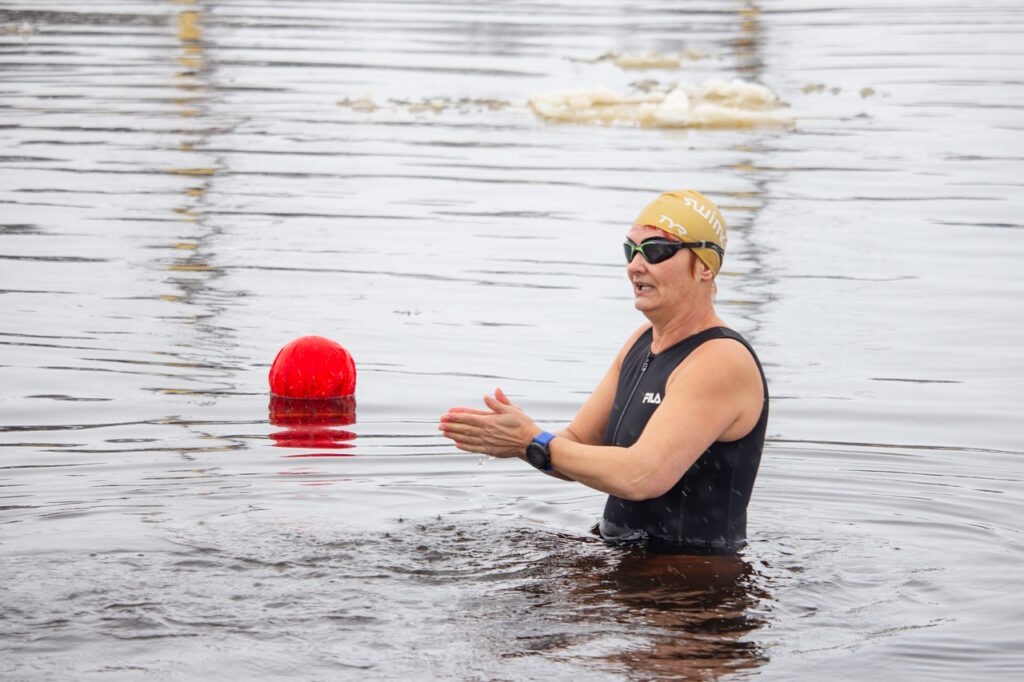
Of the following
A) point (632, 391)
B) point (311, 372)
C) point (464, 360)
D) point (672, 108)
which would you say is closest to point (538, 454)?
point (632, 391)

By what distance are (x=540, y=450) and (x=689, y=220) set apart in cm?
103

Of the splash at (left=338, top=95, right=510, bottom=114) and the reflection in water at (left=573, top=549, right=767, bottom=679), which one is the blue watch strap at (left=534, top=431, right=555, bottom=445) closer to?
the reflection in water at (left=573, top=549, right=767, bottom=679)

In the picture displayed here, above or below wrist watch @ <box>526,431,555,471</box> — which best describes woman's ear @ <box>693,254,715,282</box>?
above

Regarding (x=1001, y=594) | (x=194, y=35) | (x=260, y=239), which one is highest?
(x=194, y=35)

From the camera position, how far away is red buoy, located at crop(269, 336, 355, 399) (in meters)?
8.90

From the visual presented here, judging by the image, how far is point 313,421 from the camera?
8.60m

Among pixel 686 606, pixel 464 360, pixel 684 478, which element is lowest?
pixel 686 606

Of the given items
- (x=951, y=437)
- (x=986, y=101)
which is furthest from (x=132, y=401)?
(x=986, y=101)

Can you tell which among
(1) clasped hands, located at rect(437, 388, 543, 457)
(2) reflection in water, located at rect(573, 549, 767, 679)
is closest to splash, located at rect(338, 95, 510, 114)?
(2) reflection in water, located at rect(573, 549, 767, 679)

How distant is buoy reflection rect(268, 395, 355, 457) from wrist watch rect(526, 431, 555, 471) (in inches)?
104

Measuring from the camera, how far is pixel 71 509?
22.2 ft

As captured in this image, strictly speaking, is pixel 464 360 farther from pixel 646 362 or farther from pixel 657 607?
pixel 657 607

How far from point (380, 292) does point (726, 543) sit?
5.80m

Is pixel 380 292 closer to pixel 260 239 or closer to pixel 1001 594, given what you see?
pixel 260 239
